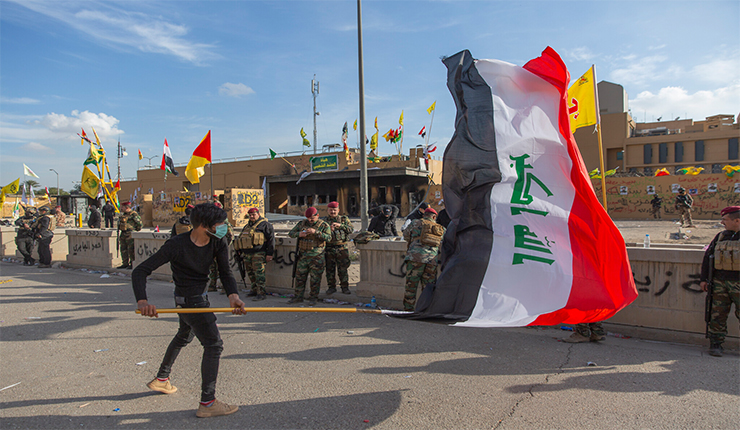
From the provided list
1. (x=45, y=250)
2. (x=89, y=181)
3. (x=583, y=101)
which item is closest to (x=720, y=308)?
(x=583, y=101)

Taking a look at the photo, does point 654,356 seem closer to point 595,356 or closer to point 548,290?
point 595,356

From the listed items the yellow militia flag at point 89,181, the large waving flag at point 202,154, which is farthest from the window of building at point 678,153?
the yellow militia flag at point 89,181

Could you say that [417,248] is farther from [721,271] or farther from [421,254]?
[721,271]

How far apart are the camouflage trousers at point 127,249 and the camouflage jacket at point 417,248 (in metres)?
8.48

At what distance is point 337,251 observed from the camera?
26.0 ft

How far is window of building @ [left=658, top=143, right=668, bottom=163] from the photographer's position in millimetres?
39312

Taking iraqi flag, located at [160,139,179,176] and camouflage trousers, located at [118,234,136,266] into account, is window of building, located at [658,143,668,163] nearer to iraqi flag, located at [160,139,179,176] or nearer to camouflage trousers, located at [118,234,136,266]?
iraqi flag, located at [160,139,179,176]

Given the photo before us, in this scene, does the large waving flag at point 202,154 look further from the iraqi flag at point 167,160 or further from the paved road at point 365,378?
the paved road at point 365,378

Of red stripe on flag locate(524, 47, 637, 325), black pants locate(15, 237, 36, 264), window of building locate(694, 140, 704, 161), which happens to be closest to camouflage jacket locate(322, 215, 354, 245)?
red stripe on flag locate(524, 47, 637, 325)

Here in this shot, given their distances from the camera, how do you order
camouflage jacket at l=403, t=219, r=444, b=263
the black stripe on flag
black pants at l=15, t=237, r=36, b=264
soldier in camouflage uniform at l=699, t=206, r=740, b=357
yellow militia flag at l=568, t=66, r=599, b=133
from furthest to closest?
1. black pants at l=15, t=237, r=36, b=264
2. camouflage jacket at l=403, t=219, r=444, b=263
3. yellow militia flag at l=568, t=66, r=599, b=133
4. soldier in camouflage uniform at l=699, t=206, r=740, b=357
5. the black stripe on flag

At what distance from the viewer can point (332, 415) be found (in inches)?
134

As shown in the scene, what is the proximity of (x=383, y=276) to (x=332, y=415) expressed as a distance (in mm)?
4052

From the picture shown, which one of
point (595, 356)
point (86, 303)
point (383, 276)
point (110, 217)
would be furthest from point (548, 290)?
point (110, 217)

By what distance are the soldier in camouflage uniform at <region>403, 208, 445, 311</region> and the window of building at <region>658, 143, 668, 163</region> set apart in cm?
4202
